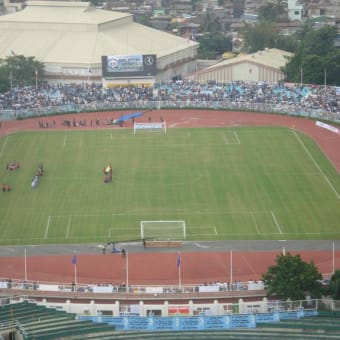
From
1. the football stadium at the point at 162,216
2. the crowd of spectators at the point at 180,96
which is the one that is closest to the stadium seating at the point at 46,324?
the football stadium at the point at 162,216

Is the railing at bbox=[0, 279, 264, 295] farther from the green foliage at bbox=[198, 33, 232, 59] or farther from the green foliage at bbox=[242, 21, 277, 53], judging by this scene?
the green foliage at bbox=[198, 33, 232, 59]

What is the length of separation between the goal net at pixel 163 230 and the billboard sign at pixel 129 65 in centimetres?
A: 4415

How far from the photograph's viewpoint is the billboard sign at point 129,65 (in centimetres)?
11075

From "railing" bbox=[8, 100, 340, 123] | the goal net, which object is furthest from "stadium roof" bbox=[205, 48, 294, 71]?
the goal net

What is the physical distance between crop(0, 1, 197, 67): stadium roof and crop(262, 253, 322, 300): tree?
64240mm

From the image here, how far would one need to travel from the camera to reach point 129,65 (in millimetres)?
111000

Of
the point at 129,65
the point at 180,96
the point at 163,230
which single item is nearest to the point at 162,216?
the point at 163,230

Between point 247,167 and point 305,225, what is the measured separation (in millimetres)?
15553

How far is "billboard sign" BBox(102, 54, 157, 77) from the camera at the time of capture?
111 m

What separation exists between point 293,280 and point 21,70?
65.7m

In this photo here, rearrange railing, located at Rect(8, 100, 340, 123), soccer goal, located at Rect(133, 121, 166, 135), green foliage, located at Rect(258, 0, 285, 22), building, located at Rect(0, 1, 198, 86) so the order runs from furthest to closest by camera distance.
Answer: green foliage, located at Rect(258, 0, 285, 22), building, located at Rect(0, 1, 198, 86), railing, located at Rect(8, 100, 340, 123), soccer goal, located at Rect(133, 121, 166, 135)

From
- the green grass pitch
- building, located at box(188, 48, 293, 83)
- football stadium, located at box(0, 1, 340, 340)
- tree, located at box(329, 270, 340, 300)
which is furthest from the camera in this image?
building, located at box(188, 48, 293, 83)

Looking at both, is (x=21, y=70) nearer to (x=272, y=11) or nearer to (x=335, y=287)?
(x=272, y=11)

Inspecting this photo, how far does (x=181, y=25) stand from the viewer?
158625 mm
